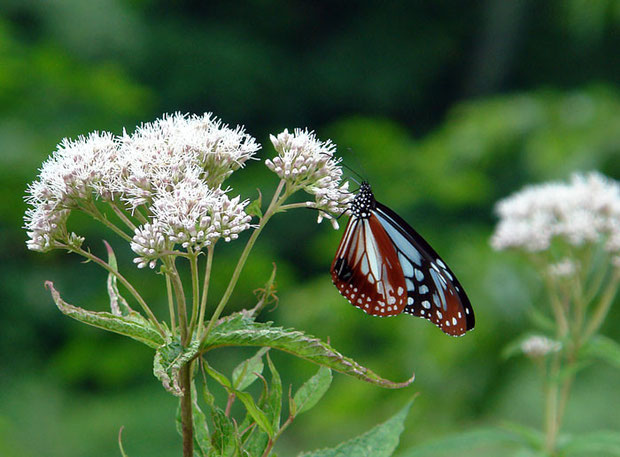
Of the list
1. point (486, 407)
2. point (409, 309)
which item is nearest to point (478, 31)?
point (486, 407)

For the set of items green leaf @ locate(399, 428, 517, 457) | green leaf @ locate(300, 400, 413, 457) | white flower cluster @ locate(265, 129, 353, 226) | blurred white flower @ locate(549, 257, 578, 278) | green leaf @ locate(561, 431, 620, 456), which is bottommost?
green leaf @ locate(300, 400, 413, 457)

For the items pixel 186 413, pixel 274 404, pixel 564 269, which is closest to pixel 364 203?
pixel 274 404

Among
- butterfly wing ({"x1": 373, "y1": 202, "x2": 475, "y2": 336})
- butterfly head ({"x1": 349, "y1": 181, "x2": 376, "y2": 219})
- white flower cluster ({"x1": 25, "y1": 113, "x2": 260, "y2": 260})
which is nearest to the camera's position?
white flower cluster ({"x1": 25, "y1": 113, "x2": 260, "y2": 260})

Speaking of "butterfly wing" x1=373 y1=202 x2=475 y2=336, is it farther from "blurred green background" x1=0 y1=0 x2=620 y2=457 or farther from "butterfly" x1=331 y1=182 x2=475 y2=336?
"blurred green background" x1=0 y1=0 x2=620 y2=457

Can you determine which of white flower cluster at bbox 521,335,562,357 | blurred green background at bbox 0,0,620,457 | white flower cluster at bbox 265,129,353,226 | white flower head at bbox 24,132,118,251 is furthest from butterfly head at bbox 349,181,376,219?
blurred green background at bbox 0,0,620,457

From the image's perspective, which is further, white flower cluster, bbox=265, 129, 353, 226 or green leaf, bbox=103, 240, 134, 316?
white flower cluster, bbox=265, 129, 353, 226

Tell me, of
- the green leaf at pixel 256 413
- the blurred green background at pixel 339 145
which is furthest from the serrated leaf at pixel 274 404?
the blurred green background at pixel 339 145
